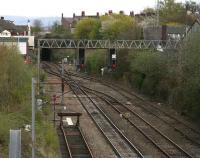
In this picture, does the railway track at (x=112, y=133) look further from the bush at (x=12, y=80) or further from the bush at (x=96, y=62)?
the bush at (x=96, y=62)

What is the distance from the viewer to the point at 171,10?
106000mm

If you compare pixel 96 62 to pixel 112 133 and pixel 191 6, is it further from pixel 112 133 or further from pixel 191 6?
pixel 112 133

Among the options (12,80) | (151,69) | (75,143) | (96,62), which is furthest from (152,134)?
(96,62)

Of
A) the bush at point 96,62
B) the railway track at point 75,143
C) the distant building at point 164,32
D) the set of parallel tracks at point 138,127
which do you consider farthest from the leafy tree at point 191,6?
the railway track at point 75,143

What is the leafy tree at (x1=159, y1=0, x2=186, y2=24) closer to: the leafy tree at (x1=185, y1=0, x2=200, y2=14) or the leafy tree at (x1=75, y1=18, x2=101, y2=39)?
the leafy tree at (x1=185, y1=0, x2=200, y2=14)

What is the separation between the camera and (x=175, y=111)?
127ft

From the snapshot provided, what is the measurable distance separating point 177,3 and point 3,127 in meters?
90.5

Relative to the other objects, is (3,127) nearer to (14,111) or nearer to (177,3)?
(14,111)

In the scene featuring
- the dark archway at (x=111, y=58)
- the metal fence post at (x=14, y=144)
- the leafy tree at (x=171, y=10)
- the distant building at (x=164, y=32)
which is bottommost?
the dark archway at (x=111, y=58)

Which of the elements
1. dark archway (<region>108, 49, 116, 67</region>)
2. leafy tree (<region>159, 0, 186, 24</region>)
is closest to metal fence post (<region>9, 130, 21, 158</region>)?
dark archway (<region>108, 49, 116, 67</region>)

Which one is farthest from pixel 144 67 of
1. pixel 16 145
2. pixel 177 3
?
pixel 177 3

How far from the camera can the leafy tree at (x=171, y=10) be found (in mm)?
97550

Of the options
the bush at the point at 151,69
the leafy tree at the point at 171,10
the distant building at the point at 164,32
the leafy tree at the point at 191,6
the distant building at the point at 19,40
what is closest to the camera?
the distant building at the point at 19,40

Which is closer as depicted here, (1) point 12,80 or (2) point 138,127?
(2) point 138,127
